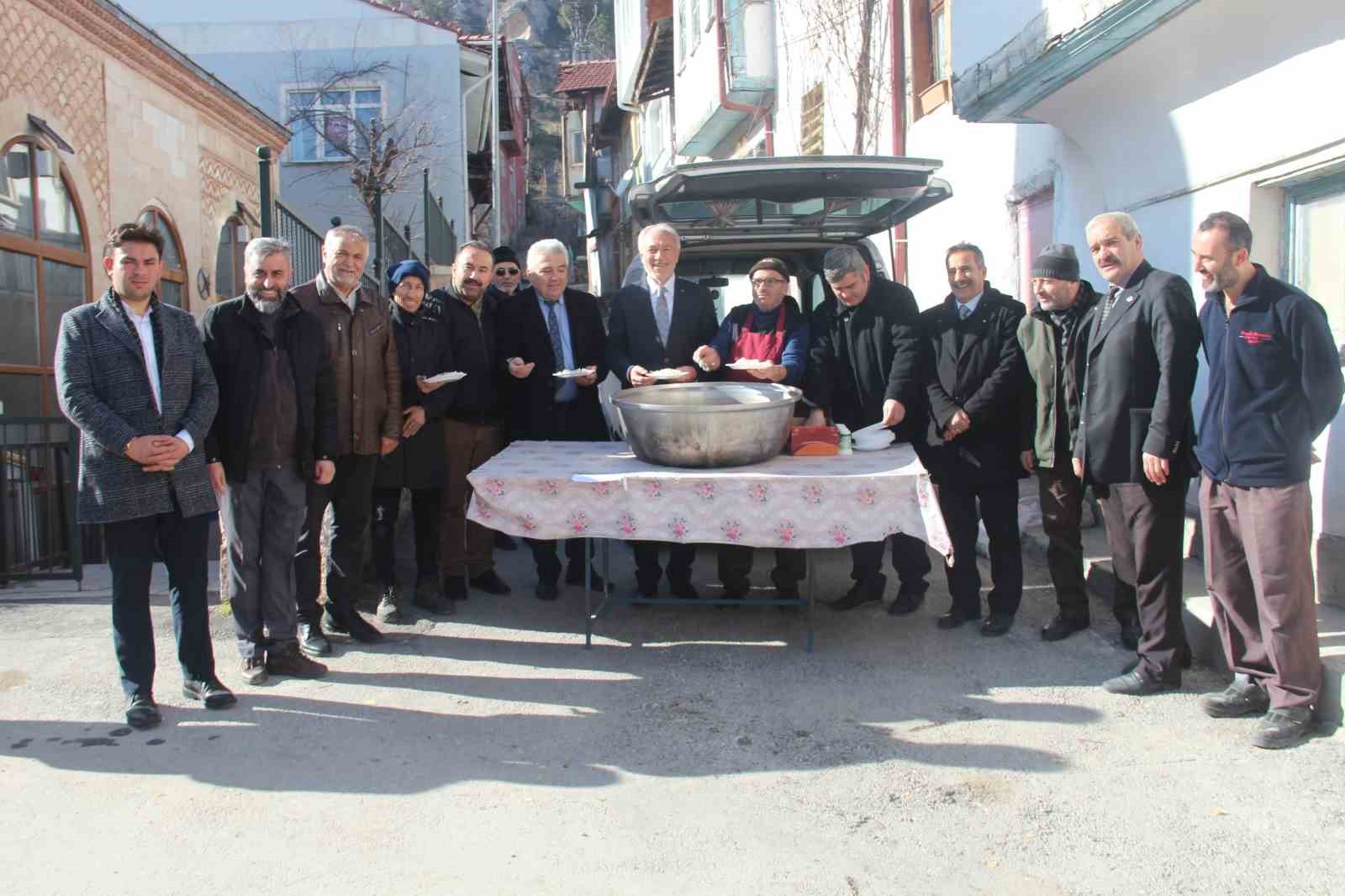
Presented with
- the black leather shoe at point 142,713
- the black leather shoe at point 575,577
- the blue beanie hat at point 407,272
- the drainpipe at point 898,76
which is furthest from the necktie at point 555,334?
the drainpipe at point 898,76

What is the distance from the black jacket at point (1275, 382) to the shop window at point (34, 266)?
7.95 m

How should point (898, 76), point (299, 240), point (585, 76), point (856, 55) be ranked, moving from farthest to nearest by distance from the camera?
point (585, 76)
point (856, 55)
point (299, 240)
point (898, 76)

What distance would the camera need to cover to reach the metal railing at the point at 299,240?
1029 cm

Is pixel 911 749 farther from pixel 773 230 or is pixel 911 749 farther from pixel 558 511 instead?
pixel 773 230

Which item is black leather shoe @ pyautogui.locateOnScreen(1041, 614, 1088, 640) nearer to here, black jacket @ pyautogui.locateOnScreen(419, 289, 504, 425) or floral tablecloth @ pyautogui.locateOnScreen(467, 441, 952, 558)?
floral tablecloth @ pyautogui.locateOnScreen(467, 441, 952, 558)

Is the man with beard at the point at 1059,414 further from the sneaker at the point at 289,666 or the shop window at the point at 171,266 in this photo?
the shop window at the point at 171,266

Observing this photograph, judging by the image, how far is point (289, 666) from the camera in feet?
15.4

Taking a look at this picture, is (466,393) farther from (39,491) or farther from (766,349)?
(39,491)

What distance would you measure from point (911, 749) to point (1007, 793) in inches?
17.9

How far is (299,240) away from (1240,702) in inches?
381

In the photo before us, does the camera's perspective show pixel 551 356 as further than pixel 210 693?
Yes

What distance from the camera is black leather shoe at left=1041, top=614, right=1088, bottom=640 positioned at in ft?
16.8

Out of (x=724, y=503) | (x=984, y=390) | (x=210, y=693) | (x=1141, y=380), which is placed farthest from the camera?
(x=984, y=390)

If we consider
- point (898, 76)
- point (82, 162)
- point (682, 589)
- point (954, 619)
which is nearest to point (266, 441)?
point (682, 589)
